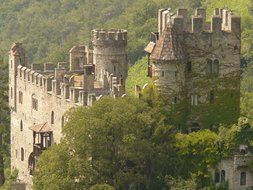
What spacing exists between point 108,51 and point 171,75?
10041mm

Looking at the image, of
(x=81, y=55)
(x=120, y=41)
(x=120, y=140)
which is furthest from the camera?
(x=81, y=55)

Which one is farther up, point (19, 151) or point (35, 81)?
point (35, 81)

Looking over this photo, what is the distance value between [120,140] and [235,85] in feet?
26.9

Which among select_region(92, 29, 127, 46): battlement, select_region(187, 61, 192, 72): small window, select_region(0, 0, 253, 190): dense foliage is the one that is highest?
select_region(92, 29, 127, 46): battlement

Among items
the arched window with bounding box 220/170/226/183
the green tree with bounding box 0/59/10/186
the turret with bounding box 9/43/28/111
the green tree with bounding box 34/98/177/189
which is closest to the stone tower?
the green tree with bounding box 34/98/177/189

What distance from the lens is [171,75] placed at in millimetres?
71688

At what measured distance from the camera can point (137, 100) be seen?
71.2m

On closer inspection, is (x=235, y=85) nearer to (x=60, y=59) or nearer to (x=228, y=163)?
(x=228, y=163)

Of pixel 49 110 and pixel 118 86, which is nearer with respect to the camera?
pixel 118 86

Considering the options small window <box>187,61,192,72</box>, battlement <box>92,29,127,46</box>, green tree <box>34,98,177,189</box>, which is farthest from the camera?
→ battlement <box>92,29,127,46</box>

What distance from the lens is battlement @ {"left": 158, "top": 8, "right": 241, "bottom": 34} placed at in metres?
71.9

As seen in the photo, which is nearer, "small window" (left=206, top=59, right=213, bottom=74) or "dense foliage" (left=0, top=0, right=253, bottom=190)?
"dense foliage" (left=0, top=0, right=253, bottom=190)

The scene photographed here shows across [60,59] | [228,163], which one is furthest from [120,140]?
[60,59]

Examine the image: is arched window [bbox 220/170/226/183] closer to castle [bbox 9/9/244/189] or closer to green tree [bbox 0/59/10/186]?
castle [bbox 9/9/244/189]
